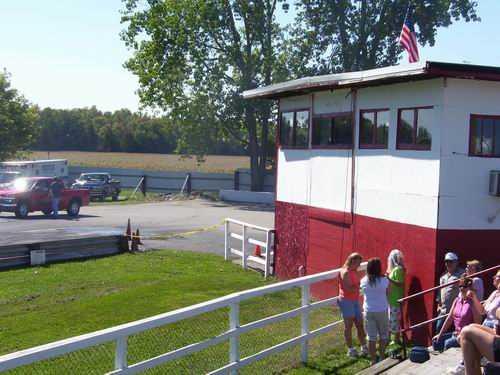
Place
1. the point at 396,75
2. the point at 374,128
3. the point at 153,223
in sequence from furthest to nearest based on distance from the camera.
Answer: the point at 153,223 < the point at 374,128 < the point at 396,75

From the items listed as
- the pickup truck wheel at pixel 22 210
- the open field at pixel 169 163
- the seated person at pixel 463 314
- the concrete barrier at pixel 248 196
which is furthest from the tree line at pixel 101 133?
the seated person at pixel 463 314

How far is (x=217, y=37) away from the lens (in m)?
42.5

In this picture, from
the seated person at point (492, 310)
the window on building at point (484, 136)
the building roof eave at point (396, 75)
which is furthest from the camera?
the window on building at point (484, 136)

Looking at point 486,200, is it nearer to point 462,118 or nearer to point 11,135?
point 462,118

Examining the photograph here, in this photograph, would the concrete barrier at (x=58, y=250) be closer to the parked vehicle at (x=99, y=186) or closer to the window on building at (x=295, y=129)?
the window on building at (x=295, y=129)

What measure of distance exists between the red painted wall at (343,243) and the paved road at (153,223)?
17.8 feet

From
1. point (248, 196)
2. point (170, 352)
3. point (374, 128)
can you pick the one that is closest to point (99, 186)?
point (248, 196)

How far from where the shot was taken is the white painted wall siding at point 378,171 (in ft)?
35.7

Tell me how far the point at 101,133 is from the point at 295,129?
103m

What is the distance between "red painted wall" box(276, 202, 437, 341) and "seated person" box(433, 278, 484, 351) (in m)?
1.82

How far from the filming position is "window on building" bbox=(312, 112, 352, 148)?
13542 millimetres

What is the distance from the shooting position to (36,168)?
42344mm

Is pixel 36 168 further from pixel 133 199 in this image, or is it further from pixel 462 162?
pixel 462 162

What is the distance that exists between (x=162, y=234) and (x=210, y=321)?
46.0 ft
